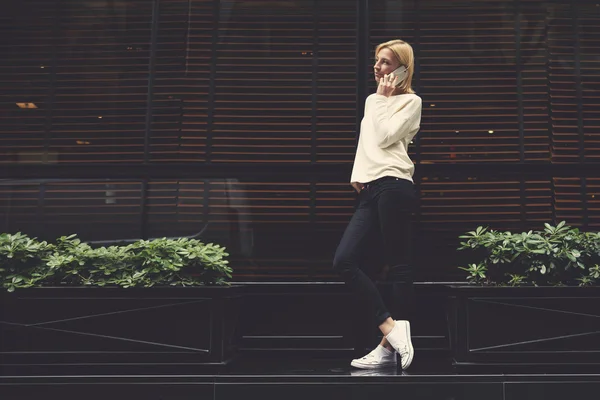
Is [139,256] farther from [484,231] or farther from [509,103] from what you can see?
[509,103]

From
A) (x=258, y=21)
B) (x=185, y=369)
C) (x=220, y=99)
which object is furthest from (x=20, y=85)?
(x=185, y=369)

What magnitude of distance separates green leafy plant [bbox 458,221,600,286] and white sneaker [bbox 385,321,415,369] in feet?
2.17

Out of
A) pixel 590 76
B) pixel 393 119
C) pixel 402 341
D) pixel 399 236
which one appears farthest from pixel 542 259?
pixel 590 76

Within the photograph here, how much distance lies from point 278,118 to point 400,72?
1357 millimetres

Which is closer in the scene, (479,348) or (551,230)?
(479,348)

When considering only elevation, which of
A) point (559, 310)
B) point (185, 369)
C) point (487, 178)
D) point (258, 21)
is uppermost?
point (258, 21)

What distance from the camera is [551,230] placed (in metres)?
5.16

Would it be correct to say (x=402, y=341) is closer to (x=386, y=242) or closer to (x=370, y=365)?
(x=370, y=365)

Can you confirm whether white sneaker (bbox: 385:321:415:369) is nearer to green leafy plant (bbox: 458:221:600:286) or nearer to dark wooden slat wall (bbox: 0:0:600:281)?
green leafy plant (bbox: 458:221:600:286)

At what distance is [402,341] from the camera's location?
475 cm

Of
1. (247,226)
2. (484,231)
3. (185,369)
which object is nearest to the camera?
(185,369)

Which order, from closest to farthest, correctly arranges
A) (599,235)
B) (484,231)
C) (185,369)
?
1. (185,369)
2. (599,235)
3. (484,231)

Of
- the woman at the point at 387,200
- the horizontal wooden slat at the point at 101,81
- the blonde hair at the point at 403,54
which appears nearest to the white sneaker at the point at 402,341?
the woman at the point at 387,200

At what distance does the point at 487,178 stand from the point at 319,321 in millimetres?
1816
